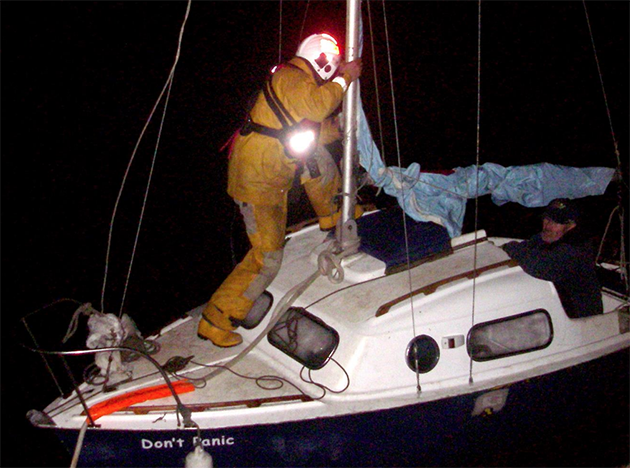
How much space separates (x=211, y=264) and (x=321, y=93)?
15.4 ft

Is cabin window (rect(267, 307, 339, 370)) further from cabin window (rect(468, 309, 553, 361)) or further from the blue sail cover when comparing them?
the blue sail cover

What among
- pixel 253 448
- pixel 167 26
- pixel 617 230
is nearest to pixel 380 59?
pixel 167 26

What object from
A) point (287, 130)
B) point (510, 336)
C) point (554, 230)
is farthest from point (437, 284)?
point (287, 130)

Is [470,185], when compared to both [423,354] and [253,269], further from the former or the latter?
[253,269]

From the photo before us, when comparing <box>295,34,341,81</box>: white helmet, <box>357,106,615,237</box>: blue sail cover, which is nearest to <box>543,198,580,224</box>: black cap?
<box>357,106,615,237</box>: blue sail cover

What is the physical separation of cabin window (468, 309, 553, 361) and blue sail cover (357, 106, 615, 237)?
3.29ft

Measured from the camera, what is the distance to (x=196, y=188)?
10.9m

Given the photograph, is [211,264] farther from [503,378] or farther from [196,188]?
[503,378]

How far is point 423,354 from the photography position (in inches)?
162

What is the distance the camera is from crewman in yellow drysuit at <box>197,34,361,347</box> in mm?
4289

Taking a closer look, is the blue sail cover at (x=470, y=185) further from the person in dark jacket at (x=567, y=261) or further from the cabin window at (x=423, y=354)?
the cabin window at (x=423, y=354)

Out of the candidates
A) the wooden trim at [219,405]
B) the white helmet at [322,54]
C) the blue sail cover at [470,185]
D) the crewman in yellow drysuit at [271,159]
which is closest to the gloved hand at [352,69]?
the crewman in yellow drysuit at [271,159]

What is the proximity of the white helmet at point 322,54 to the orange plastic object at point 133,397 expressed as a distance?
2525 mm

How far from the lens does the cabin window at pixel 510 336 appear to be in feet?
13.8
